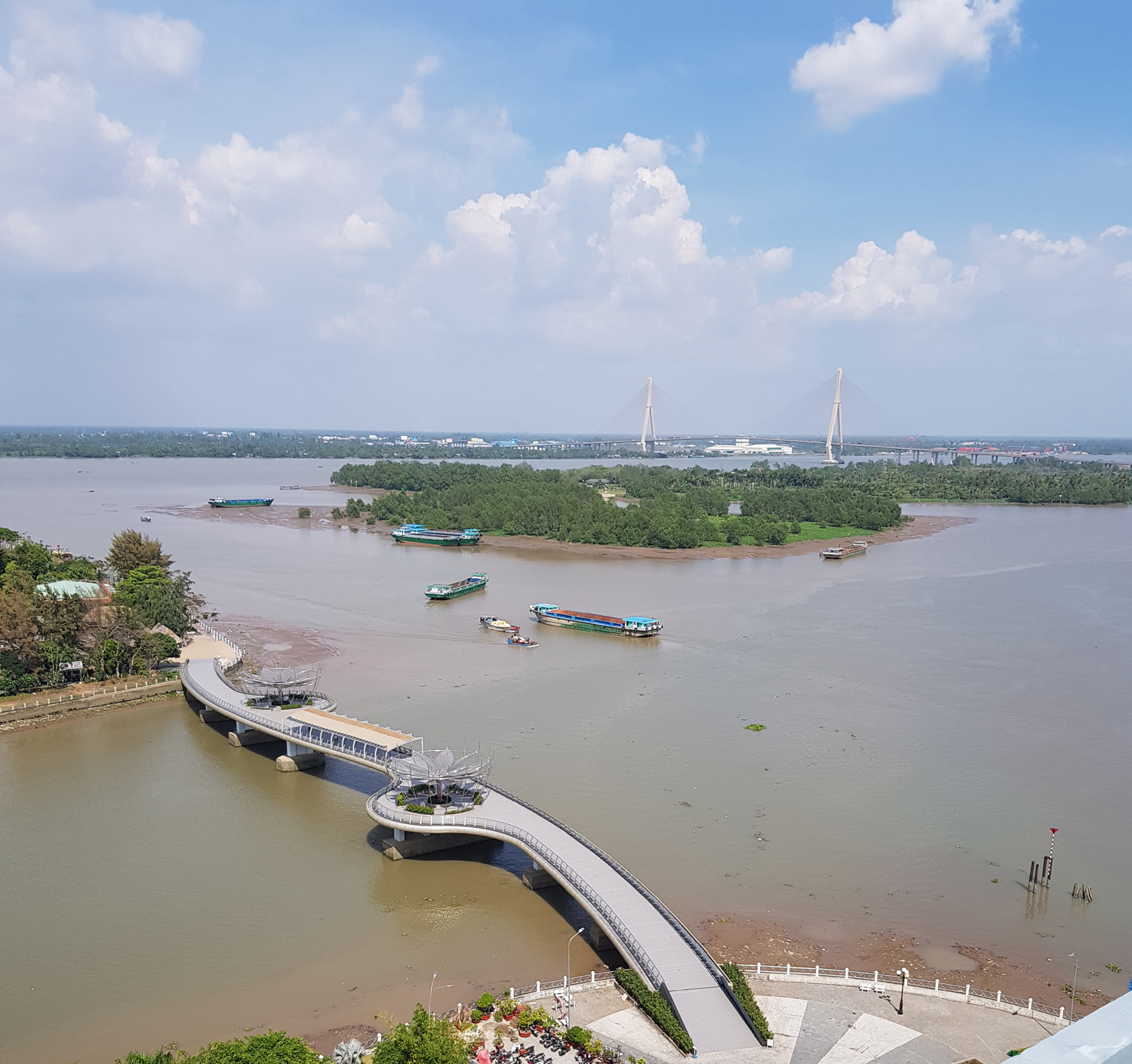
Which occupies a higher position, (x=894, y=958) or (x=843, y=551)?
(x=843, y=551)

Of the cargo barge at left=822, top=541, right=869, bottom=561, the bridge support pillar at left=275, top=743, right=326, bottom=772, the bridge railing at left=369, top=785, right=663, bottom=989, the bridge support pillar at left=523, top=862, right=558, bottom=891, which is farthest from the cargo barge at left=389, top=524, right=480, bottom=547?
the bridge support pillar at left=523, top=862, right=558, bottom=891

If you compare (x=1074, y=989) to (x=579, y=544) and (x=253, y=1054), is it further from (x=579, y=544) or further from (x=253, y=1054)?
(x=579, y=544)

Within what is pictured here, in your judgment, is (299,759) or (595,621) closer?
(299,759)

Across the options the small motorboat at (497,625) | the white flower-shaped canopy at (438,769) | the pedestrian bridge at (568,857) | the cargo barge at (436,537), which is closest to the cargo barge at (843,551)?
the cargo barge at (436,537)

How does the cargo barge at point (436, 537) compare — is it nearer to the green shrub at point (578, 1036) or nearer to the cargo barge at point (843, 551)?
the cargo barge at point (843, 551)

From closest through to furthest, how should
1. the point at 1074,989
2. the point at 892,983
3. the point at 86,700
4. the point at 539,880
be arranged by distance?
the point at 892,983, the point at 1074,989, the point at 539,880, the point at 86,700

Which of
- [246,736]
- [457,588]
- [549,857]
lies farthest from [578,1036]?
[457,588]

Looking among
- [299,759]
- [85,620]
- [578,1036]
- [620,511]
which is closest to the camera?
[578,1036]

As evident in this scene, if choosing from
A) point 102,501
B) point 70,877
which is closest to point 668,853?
point 70,877
